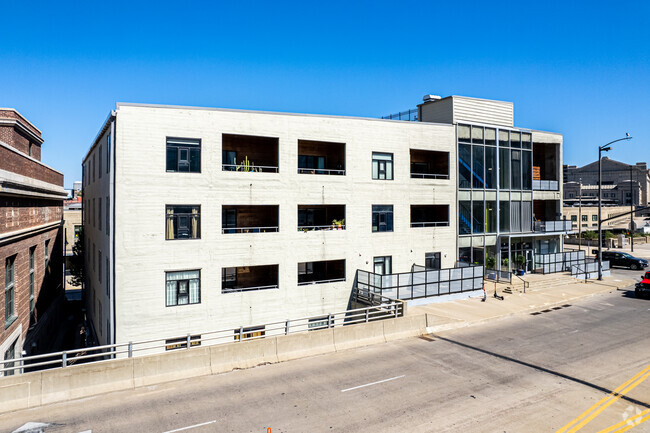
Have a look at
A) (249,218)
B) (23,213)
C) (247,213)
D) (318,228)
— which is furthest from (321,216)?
(23,213)

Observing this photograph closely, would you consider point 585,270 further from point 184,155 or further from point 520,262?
point 184,155

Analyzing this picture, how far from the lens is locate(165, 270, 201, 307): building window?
72.4ft

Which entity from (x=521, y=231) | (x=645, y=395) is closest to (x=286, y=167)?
(x=645, y=395)

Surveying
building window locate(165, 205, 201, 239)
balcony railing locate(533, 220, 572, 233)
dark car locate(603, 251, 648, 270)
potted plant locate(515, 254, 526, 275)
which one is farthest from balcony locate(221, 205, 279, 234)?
dark car locate(603, 251, 648, 270)

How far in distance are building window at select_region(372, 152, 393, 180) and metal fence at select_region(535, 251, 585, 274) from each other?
693 inches

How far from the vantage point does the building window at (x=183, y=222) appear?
22.2 m

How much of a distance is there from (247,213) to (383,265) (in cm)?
978

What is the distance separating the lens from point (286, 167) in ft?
82.5

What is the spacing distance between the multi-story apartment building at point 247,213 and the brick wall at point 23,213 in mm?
3233

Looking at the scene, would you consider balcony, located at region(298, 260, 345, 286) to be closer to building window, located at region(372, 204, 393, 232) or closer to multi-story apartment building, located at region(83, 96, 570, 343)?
multi-story apartment building, located at region(83, 96, 570, 343)

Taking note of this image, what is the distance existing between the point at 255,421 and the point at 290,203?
1489 centimetres

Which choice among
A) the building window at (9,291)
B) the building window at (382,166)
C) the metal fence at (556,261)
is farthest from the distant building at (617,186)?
the building window at (9,291)

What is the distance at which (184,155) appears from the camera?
886 inches

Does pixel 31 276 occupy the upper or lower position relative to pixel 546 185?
lower
